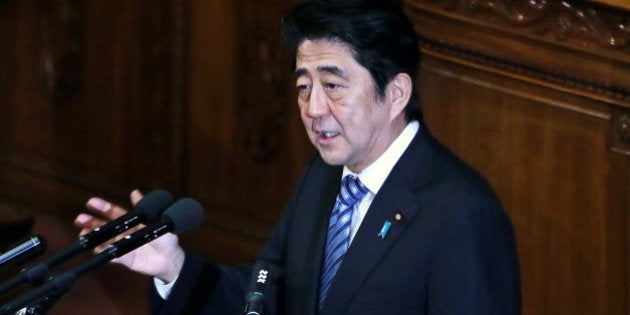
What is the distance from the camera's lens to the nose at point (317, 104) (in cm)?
324

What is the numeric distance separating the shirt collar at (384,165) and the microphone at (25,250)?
75 cm

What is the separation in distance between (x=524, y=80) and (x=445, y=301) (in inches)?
58.9

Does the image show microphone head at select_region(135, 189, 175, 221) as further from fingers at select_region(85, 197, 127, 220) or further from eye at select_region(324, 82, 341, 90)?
eye at select_region(324, 82, 341, 90)

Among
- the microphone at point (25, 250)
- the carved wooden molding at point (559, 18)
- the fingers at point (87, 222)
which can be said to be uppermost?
the carved wooden molding at point (559, 18)

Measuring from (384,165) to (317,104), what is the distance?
22 centimetres

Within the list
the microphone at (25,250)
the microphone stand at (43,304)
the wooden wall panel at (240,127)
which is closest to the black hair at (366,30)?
the microphone at (25,250)

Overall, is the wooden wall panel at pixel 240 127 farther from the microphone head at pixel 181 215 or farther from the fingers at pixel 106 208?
the microphone head at pixel 181 215

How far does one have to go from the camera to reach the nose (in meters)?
3.24

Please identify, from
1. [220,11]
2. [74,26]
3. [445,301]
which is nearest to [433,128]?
[220,11]

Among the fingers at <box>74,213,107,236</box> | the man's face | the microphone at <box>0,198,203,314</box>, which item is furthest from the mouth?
the fingers at <box>74,213,107,236</box>

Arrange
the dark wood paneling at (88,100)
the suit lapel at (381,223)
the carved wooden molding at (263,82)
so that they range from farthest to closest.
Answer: the dark wood paneling at (88,100) < the carved wooden molding at (263,82) < the suit lapel at (381,223)

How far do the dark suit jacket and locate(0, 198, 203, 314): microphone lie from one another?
1.35ft

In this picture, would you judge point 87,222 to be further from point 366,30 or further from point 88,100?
point 88,100

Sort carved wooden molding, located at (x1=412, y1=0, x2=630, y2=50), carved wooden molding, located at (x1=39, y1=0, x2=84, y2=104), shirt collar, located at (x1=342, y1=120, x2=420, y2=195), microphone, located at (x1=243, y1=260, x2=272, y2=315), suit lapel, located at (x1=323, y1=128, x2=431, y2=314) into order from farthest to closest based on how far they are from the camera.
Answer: carved wooden molding, located at (x1=39, y1=0, x2=84, y2=104) → carved wooden molding, located at (x1=412, y1=0, x2=630, y2=50) → shirt collar, located at (x1=342, y1=120, x2=420, y2=195) → suit lapel, located at (x1=323, y1=128, x2=431, y2=314) → microphone, located at (x1=243, y1=260, x2=272, y2=315)
